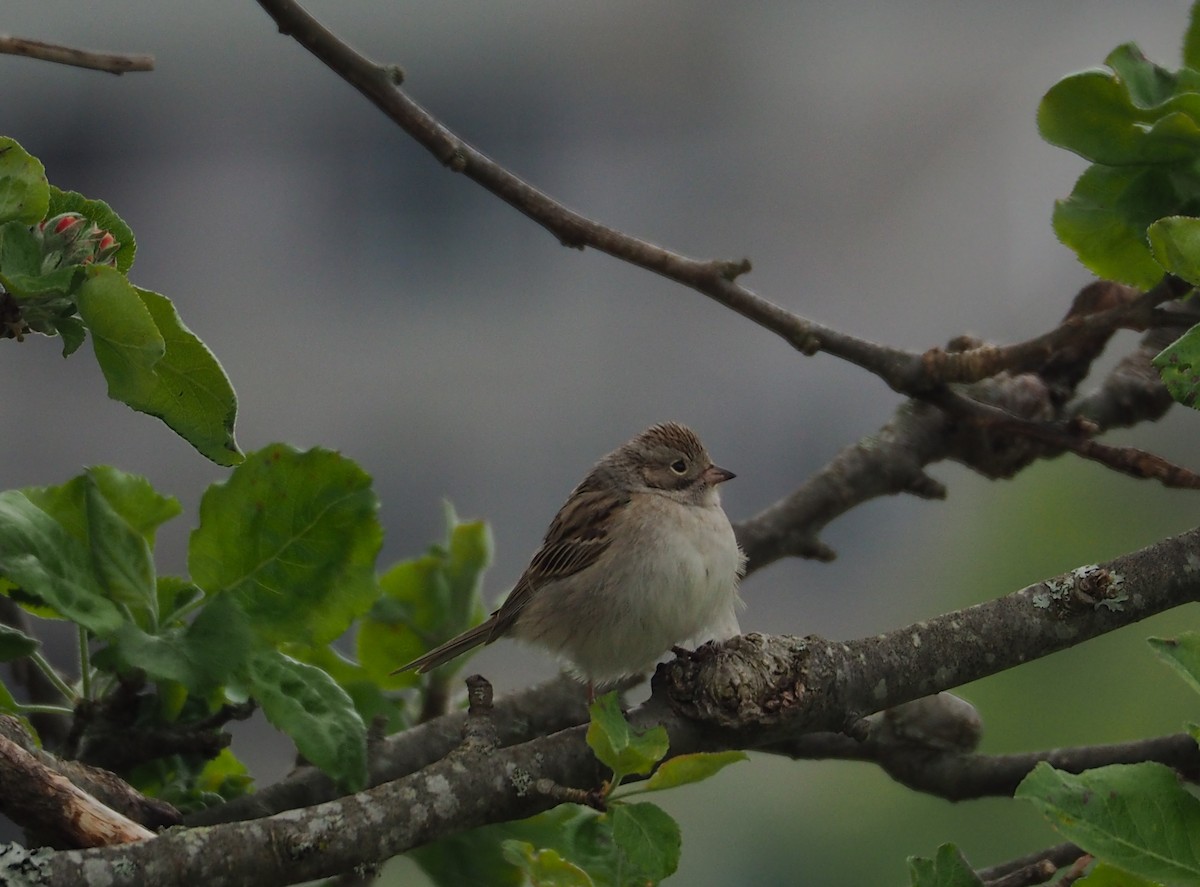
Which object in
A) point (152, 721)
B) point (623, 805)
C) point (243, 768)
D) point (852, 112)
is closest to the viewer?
point (623, 805)

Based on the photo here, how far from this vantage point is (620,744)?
1168 mm

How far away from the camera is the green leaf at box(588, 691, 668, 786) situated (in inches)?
45.7

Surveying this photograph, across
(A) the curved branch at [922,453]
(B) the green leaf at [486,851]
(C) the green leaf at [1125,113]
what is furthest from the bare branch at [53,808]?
(A) the curved branch at [922,453]

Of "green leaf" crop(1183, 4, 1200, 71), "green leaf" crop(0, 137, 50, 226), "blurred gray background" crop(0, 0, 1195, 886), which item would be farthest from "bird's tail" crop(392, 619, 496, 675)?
"blurred gray background" crop(0, 0, 1195, 886)

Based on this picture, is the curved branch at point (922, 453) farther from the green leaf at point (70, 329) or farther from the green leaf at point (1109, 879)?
the green leaf at point (70, 329)

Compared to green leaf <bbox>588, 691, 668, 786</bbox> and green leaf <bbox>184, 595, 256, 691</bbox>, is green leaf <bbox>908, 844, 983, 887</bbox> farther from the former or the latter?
green leaf <bbox>184, 595, 256, 691</bbox>

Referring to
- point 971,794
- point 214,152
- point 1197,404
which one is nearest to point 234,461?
point 1197,404

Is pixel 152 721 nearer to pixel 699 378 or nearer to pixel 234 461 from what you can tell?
pixel 234 461

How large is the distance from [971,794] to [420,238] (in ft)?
38.4

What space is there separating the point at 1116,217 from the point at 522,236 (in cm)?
1187

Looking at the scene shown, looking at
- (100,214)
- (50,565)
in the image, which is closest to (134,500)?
(50,565)

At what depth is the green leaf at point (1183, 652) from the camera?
3.56 feet

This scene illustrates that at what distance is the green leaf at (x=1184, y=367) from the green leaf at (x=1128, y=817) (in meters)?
0.37

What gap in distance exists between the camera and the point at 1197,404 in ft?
4.05
